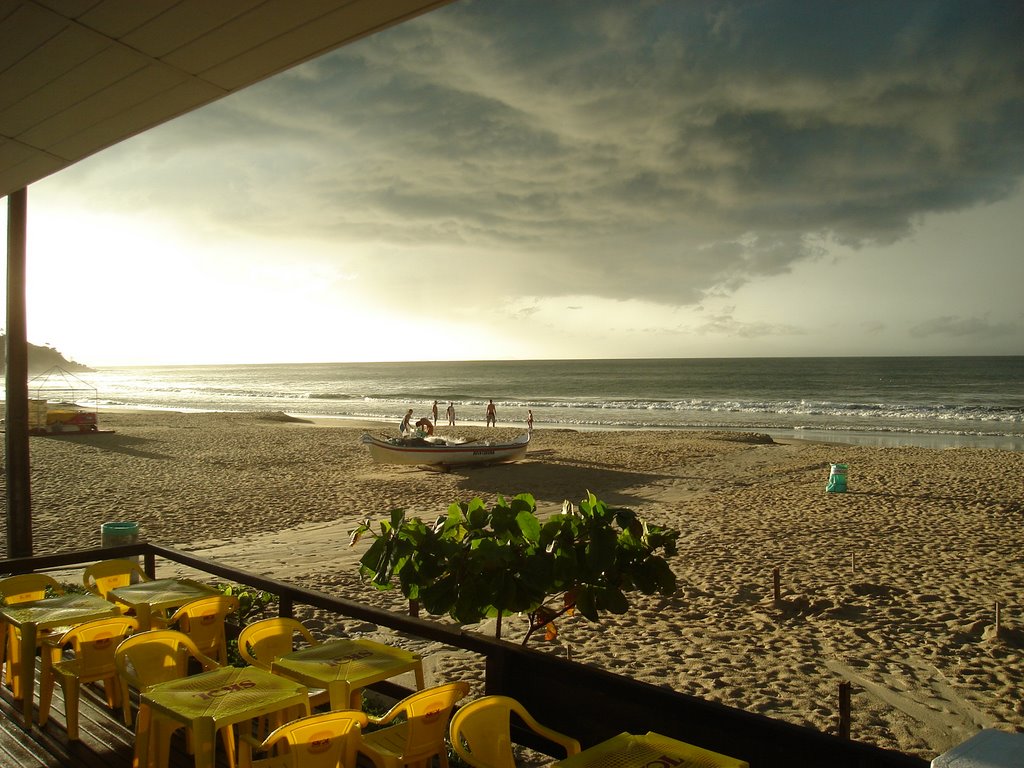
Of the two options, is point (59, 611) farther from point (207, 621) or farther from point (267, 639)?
point (267, 639)

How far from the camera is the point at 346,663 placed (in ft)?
10.6

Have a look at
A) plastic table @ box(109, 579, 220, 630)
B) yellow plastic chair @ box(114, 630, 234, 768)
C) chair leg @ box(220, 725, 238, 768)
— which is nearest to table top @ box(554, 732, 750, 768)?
chair leg @ box(220, 725, 238, 768)

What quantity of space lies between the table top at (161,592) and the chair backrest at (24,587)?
62 centimetres

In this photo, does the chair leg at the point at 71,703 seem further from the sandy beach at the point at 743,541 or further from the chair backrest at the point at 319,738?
the sandy beach at the point at 743,541

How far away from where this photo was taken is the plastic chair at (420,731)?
104 inches

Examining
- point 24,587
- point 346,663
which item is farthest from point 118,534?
point 346,663

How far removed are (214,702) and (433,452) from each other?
A: 13534 mm

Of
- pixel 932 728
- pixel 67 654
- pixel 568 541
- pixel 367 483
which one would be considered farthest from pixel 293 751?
pixel 367 483

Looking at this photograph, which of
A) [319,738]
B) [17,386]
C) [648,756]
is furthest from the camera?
[17,386]

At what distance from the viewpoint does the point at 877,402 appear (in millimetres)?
43312

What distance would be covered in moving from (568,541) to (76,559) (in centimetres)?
377

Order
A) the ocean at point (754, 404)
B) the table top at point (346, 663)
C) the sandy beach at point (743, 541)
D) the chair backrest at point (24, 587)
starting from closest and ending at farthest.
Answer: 1. the table top at point (346, 663)
2. the chair backrest at point (24, 587)
3. the sandy beach at point (743, 541)
4. the ocean at point (754, 404)

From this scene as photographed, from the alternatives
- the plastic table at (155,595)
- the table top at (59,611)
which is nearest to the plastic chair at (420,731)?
the plastic table at (155,595)

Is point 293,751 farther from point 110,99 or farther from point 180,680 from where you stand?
point 110,99
